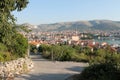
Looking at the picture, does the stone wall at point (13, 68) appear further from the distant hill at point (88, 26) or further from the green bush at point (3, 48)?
the distant hill at point (88, 26)

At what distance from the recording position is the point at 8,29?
1427 cm

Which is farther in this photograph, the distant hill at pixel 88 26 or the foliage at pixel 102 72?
the distant hill at pixel 88 26

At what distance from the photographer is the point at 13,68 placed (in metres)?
17.8

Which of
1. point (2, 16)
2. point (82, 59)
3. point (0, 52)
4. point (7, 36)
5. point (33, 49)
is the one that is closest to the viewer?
point (2, 16)

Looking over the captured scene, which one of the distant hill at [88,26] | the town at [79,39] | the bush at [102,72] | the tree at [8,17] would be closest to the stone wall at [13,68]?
the tree at [8,17]

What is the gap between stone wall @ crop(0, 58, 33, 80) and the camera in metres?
16.1

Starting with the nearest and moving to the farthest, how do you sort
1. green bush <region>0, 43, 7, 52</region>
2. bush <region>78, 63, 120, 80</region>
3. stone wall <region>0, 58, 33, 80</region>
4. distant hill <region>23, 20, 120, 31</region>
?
1. bush <region>78, 63, 120, 80</region>
2. stone wall <region>0, 58, 33, 80</region>
3. green bush <region>0, 43, 7, 52</region>
4. distant hill <region>23, 20, 120, 31</region>

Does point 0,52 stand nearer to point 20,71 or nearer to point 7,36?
point 20,71

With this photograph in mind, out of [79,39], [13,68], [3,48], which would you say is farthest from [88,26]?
[13,68]

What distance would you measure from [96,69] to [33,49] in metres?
26.4

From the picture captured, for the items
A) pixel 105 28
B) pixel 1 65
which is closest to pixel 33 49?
pixel 1 65

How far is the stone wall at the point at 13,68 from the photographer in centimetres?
1611

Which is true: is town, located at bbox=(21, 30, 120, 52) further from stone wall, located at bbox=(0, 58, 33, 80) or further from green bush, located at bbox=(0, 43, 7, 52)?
stone wall, located at bbox=(0, 58, 33, 80)

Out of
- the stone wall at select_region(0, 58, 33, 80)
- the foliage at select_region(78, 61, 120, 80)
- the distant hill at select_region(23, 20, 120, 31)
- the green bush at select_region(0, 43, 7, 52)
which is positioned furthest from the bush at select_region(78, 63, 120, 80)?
the distant hill at select_region(23, 20, 120, 31)
